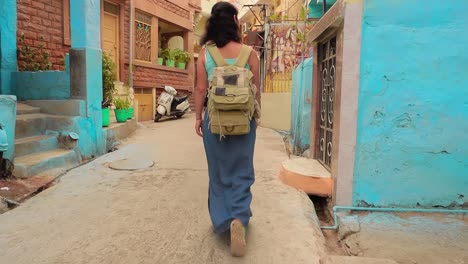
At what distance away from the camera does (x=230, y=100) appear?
2350 mm

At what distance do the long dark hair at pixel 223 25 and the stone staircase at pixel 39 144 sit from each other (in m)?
2.79

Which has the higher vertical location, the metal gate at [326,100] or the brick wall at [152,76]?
the brick wall at [152,76]

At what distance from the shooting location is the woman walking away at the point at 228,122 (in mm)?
2404

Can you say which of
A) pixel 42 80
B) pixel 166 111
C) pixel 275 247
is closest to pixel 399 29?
pixel 275 247

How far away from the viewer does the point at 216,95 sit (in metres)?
2.36

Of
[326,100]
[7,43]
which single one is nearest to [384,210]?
[326,100]

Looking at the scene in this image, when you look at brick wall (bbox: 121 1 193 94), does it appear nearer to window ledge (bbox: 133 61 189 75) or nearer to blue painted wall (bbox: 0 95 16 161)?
window ledge (bbox: 133 61 189 75)

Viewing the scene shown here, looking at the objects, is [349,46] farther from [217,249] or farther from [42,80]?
[42,80]

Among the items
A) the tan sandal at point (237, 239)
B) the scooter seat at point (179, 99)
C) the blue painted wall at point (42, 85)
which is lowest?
the tan sandal at point (237, 239)

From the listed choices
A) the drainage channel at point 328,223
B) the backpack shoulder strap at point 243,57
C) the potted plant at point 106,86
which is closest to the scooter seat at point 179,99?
the potted plant at point 106,86

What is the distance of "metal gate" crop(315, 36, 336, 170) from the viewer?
4336 millimetres

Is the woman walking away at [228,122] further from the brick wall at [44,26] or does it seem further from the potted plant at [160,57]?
A: the potted plant at [160,57]

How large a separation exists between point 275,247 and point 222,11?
5.35 ft

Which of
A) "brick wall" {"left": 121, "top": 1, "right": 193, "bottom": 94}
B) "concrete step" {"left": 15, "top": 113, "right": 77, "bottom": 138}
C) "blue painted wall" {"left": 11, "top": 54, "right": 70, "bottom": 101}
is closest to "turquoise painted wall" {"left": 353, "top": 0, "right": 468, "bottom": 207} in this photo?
"concrete step" {"left": 15, "top": 113, "right": 77, "bottom": 138}
